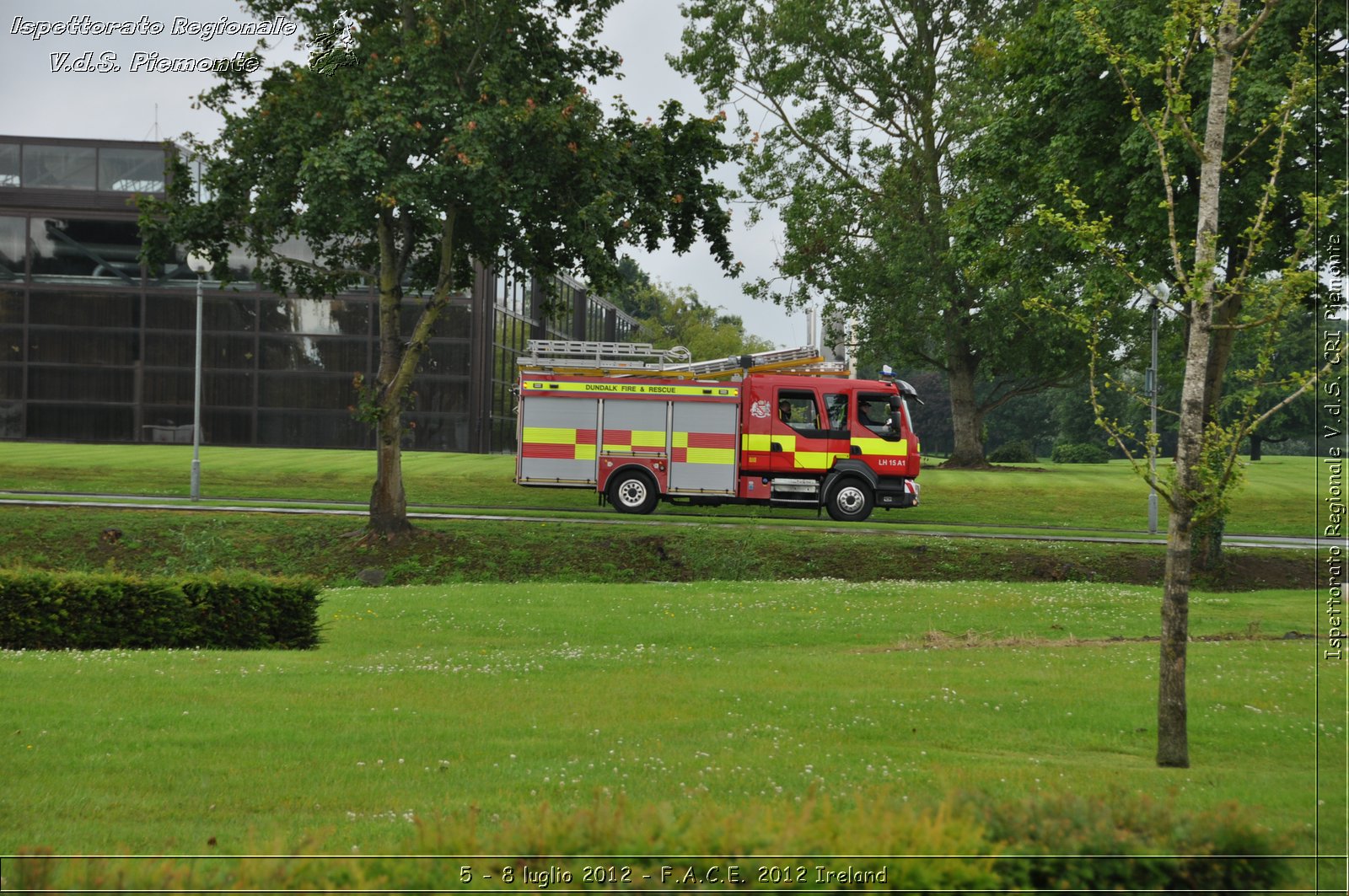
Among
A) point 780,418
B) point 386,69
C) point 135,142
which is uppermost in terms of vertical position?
point 135,142

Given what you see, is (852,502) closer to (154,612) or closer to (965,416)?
(965,416)

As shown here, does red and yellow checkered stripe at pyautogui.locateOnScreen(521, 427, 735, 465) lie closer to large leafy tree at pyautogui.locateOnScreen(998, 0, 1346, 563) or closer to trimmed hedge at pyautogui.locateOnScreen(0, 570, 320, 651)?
large leafy tree at pyautogui.locateOnScreen(998, 0, 1346, 563)

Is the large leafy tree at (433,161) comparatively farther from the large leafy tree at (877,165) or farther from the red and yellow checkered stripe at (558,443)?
the large leafy tree at (877,165)

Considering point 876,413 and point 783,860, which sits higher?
point 876,413

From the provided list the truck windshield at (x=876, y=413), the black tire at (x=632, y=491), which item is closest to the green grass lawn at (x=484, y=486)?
the black tire at (x=632, y=491)

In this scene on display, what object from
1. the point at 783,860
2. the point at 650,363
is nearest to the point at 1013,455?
the point at 650,363

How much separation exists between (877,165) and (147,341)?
2914 centimetres

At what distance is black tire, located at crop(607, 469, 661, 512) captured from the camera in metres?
28.9

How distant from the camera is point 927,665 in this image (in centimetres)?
1238

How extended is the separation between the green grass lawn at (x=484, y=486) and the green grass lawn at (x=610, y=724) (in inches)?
669

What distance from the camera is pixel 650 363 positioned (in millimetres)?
29578

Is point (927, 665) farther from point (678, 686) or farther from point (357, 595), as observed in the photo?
point (357, 595)

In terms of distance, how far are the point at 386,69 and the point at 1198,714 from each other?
59.8ft

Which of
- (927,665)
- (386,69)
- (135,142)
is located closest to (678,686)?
(927,665)
